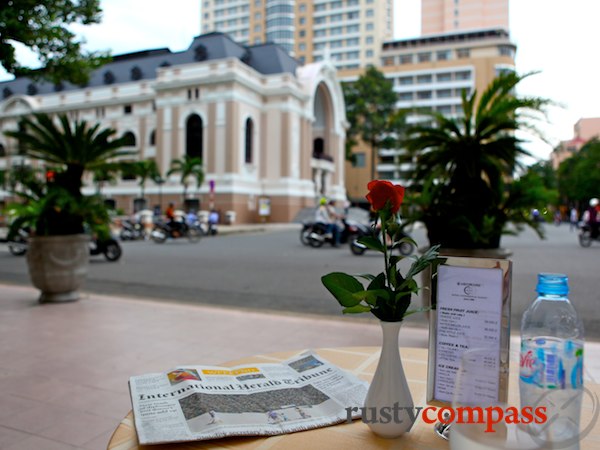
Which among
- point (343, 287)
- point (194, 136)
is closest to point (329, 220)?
point (343, 287)

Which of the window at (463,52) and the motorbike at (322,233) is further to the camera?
the window at (463,52)

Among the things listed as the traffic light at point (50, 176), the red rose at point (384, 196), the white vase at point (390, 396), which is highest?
the traffic light at point (50, 176)

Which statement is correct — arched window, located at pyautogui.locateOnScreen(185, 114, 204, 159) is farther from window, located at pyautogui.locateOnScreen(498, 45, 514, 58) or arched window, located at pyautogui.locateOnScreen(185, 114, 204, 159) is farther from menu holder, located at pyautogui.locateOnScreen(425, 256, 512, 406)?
window, located at pyautogui.locateOnScreen(498, 45, 514, 58)

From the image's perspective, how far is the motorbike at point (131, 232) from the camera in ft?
60.6

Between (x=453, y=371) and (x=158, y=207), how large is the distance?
30135 millimetres

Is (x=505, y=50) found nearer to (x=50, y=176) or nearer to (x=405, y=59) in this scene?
(x=405, y=59)

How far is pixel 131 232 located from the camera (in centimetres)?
1856

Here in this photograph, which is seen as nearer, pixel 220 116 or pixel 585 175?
pixel 220 116

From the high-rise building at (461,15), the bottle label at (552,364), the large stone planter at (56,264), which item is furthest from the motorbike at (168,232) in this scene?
the high-rise building at (461,15)

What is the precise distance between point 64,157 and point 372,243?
5.91m

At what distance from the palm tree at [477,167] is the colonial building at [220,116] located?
1019 inches

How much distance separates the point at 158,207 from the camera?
98.0 ft

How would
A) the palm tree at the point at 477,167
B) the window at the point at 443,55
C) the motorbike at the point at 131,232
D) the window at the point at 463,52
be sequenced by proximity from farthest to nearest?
the window at the point at 443,55, the window at the point at 463,52, the motorbike at the point at 131,232, the palm tree at the point at 477,167

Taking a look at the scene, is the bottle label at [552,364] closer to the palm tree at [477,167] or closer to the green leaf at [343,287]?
the green leaf at [343,287]
